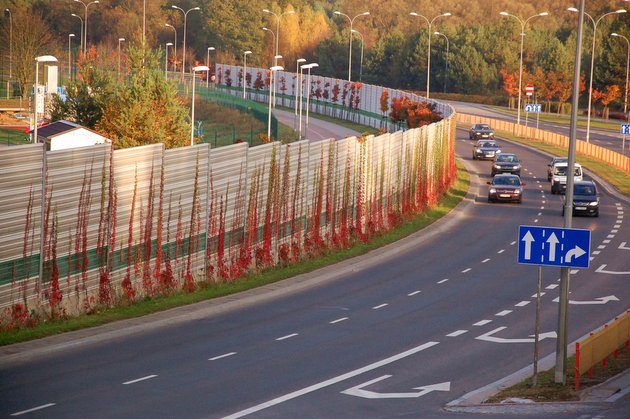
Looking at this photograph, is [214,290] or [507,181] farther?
[507,181]

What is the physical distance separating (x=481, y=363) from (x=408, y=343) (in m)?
2.29

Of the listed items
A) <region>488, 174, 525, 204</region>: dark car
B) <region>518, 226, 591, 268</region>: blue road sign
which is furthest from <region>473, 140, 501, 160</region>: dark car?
<region>518, 226, 591, 268</region>: blue road sign

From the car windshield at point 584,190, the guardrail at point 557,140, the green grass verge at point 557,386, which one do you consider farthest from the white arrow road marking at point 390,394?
the guardrail at point 557,140

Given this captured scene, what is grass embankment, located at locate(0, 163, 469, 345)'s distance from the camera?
23297 millimetres

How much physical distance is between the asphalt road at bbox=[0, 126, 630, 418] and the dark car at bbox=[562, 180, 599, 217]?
42.2ft

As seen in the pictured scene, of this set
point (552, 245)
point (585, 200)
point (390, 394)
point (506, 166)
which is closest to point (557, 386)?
point (552, 245)

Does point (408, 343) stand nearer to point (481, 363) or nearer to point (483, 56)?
point (481, 363)

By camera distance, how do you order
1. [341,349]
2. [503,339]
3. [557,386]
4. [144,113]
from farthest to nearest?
Result: [144,113] → [503,339] → [341,349] → [557,386]

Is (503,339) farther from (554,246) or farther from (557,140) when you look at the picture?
(557,140)

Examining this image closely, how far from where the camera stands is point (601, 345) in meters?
22.0

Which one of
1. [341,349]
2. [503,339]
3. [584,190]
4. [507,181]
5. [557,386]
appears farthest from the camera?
[507,181]

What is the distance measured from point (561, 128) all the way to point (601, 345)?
9026 cm

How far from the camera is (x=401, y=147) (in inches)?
1945

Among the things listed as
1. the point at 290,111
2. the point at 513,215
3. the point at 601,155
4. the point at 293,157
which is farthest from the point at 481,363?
the point at 290,111
